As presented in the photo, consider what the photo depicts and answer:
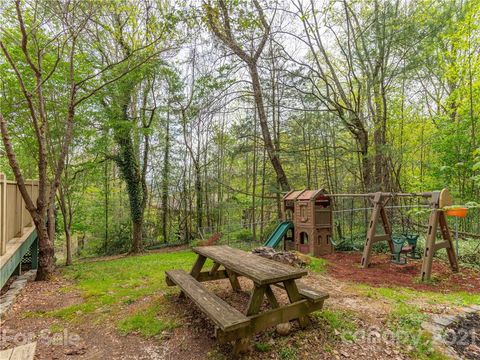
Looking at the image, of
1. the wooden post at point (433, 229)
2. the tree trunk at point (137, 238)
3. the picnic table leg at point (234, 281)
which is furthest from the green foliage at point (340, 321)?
the tree trunk at point (137, 238)

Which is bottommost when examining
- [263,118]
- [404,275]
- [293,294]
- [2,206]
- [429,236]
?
[404,275]

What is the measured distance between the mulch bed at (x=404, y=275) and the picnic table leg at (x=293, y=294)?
6.68 feet

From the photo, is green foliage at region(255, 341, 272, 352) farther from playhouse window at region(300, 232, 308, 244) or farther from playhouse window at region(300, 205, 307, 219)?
playhouse window at region(300, 232, 308, 244)

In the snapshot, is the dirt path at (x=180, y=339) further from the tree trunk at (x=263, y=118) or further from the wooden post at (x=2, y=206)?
the tree trunk at (x=263, y=118)

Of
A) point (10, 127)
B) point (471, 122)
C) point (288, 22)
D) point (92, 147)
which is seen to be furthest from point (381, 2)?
point (10, 127)

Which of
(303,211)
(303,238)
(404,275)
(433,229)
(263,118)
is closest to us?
(433,229)

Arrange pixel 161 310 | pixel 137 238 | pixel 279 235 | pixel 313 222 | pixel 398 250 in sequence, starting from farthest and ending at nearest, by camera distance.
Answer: pixel 137 238, pixel 279 235, pixel 313 222, pixel 398 250, pixel 161 310

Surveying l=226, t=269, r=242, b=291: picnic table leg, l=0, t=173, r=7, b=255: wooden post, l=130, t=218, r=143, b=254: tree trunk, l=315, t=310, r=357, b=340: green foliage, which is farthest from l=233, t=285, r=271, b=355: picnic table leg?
l=130, t=218, r=143, b=254: tree trunk

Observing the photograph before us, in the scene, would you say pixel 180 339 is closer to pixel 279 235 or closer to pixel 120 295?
pixel 120 295

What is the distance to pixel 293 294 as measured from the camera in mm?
2350

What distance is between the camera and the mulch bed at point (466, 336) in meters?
2.01

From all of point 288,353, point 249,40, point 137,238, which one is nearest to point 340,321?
point 288,353

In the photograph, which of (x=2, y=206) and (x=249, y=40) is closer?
(x=2, y=206)

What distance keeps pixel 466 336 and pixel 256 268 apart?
196cm
